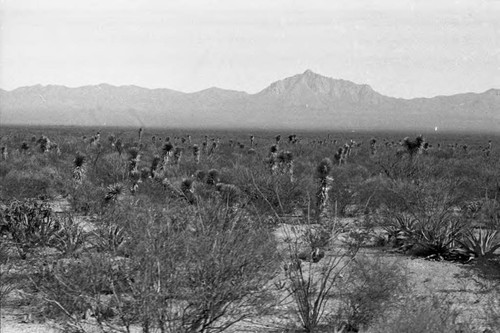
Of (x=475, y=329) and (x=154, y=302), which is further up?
(x=154, y=302)

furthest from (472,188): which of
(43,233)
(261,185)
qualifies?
(43,233)

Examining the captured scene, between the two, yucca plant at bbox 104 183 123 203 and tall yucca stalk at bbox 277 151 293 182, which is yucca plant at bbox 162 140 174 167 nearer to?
tall yucca stalk at bbox 277 151 293 182

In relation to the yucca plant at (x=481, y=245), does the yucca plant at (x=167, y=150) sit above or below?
above

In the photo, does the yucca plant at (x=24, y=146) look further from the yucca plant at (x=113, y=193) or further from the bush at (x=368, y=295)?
the bush at (x=368, y=295)

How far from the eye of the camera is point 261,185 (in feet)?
64.8

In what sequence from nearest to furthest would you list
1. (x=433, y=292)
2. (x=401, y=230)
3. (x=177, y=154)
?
(x=433, y=292)
(x=401, y=230)
(x=177, y=154)

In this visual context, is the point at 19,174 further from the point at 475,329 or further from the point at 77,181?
the point at 475,329

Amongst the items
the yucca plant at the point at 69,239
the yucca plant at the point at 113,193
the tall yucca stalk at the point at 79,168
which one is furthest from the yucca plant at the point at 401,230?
the tall yucca stalk at the point at 79,168

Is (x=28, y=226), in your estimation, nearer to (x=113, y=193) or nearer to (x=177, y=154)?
(x=113, y=193)

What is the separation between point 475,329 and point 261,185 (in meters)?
11.5

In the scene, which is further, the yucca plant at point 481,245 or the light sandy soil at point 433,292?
the yucca plant at point 481,245

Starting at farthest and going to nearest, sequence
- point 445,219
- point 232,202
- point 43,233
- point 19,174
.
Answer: point 19,174, point 232,202, point 445,219, point 43,233

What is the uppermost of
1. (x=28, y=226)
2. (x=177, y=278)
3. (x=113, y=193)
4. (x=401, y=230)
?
(x=177, y=278)

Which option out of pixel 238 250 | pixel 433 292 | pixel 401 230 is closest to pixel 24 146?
pixel 401 230
